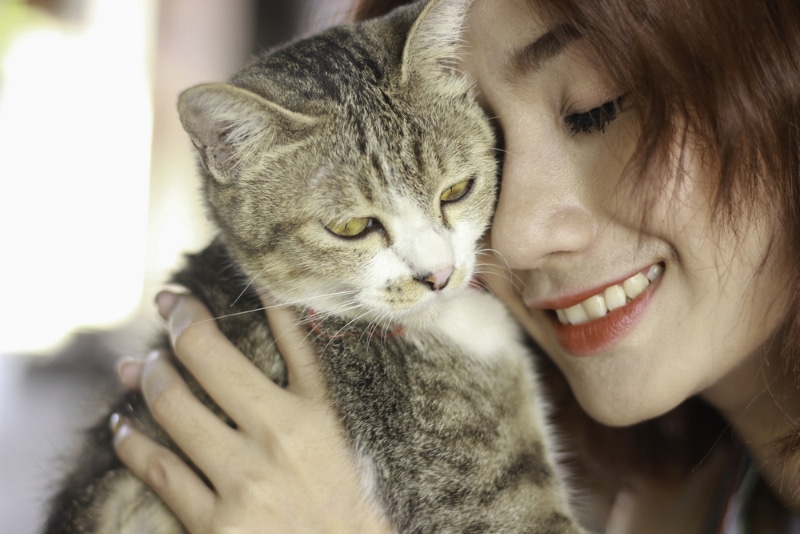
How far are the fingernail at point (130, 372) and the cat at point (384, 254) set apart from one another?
0.21 meters

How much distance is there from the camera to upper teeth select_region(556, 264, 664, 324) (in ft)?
4.05

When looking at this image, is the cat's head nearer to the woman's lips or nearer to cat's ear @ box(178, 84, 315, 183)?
cat's ear @ box(178, 84, 315, 183)

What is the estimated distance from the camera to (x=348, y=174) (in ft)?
4.13

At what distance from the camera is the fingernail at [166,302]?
1.59 m

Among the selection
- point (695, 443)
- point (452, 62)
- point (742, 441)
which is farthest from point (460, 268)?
point (695, 443)

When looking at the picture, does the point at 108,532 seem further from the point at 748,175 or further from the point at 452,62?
the point at 748,175

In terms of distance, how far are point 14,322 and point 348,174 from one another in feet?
11.1

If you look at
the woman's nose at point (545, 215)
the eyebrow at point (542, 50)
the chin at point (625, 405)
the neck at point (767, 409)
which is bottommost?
the neck at point (767, 409)

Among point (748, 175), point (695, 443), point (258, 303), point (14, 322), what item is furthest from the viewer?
point (14, 322)

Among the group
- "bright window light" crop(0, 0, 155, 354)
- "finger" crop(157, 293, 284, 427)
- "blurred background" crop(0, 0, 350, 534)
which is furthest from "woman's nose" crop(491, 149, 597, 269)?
"bright window light" crop(0, 0, 155, 354)

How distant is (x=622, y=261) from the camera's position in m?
1.19

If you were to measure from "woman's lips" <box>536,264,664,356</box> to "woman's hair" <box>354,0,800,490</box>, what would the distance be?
208mm

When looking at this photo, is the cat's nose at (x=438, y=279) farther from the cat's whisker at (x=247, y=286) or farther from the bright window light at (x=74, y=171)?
the bright window light at (x=74, y=171)

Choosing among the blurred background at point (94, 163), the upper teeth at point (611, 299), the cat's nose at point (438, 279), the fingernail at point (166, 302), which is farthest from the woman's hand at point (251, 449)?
the blurred background at point (94, 163)
